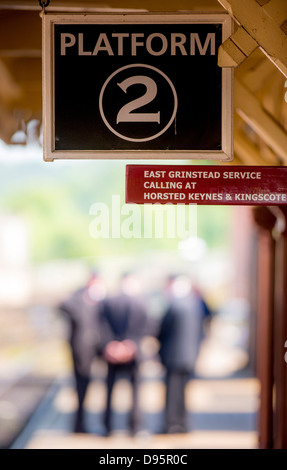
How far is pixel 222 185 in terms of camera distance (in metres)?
2.76

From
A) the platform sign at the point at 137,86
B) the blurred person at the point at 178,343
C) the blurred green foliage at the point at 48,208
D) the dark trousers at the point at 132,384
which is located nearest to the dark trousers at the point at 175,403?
the blurred person at the point at 178,343

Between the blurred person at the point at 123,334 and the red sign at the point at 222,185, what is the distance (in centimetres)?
367

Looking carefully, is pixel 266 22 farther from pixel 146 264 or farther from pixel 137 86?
pixel 146 264

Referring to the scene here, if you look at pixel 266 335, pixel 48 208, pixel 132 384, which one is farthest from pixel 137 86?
pixel 48 208

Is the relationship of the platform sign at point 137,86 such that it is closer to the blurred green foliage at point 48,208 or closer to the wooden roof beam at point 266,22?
the wooden roof beam at point 266,22

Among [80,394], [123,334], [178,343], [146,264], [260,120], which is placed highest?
[146,264]

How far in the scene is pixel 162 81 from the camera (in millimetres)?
2633

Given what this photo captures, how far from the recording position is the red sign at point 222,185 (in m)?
2.76

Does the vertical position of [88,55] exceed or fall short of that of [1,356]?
it falls short

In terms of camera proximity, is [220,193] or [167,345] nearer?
[220,193]

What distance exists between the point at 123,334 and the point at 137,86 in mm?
4177
